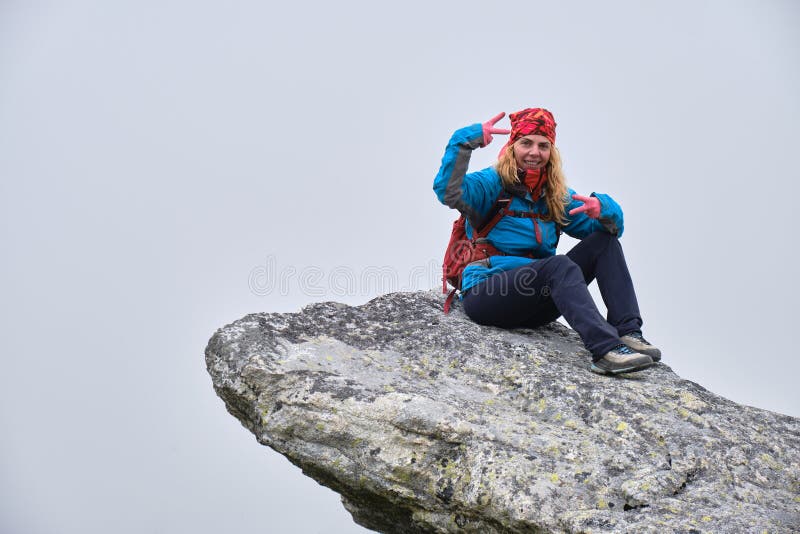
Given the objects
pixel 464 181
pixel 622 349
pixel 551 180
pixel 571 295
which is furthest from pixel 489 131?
pixel 622 349

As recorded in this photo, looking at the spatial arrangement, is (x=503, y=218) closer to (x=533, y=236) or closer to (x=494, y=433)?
(x=533, y=236)

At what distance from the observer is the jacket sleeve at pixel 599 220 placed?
23.6 ft

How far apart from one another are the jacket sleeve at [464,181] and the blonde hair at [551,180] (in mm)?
153

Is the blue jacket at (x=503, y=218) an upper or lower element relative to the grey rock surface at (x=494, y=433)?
upper

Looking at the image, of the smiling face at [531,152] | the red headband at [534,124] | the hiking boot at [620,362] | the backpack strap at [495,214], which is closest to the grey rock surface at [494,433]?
the hiking boot at [620,362]

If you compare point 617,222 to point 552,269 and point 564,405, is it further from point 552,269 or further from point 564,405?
point 564,405

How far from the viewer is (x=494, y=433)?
577 cm

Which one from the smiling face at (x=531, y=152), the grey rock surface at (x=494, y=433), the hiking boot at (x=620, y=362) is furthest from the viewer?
the smiling face at (x=531, y=152)

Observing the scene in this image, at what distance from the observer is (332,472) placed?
19.8ft

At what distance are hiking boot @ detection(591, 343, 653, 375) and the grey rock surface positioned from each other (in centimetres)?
13

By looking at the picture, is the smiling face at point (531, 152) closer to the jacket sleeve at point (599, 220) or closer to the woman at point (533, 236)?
→ the woman at point (533, 236)

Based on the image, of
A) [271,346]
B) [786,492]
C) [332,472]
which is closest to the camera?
[786,492]

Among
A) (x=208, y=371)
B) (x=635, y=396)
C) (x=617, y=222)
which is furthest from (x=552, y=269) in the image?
(x=208, y=371)

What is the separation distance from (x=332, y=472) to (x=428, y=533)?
0.86 m
